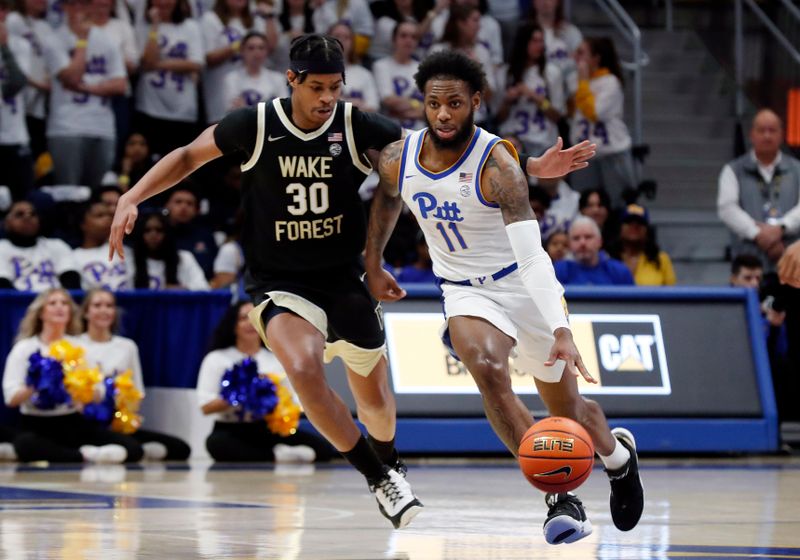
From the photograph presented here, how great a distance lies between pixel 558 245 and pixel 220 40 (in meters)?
4.09

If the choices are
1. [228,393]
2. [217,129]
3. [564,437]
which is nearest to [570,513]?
[564,437]

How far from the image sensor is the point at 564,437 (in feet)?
20.0

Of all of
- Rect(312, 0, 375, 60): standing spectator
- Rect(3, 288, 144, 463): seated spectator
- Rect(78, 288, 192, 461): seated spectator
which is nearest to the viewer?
Rect(3, 288, 144, 463): seated spectator

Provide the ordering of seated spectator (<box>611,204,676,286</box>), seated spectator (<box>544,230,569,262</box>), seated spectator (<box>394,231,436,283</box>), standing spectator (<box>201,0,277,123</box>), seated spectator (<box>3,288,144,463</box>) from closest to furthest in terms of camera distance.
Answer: seated spectator (<box>3,288,144,463</box>) → seated spectator (<box>394,231,436,283</box>) → seated spectator (<box>544,230,569,262</box>) → seated spectator (<box>611,204,676,286</box>) → standing spectator (<box>201,0,277,123</box>)

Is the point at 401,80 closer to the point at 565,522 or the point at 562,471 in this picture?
the point at 562,471

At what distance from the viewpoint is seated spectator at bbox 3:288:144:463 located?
11.6 m

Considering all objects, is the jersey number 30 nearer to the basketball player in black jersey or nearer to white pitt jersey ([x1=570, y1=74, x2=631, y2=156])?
the basketball player in black jersey

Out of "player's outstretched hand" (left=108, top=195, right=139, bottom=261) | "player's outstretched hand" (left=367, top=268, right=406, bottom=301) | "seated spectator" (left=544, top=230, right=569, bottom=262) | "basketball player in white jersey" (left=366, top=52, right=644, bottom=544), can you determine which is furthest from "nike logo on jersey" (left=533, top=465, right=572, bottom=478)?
"seated spectator" (left=544, top=230, right=569, bottom=262)

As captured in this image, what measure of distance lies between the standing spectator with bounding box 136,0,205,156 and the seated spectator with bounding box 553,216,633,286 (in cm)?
411

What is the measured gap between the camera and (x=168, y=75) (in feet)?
47.4

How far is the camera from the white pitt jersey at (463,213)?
21.8ft

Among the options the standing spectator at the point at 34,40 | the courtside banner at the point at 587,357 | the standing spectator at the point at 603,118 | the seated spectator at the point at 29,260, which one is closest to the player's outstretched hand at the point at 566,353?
the courtside banner at the point at 587,357

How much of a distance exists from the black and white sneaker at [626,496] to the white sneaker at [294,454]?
5.12m

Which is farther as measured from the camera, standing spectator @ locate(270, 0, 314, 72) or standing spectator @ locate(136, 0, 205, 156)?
standing spectator @ locate(270, 0, 314, 72)
